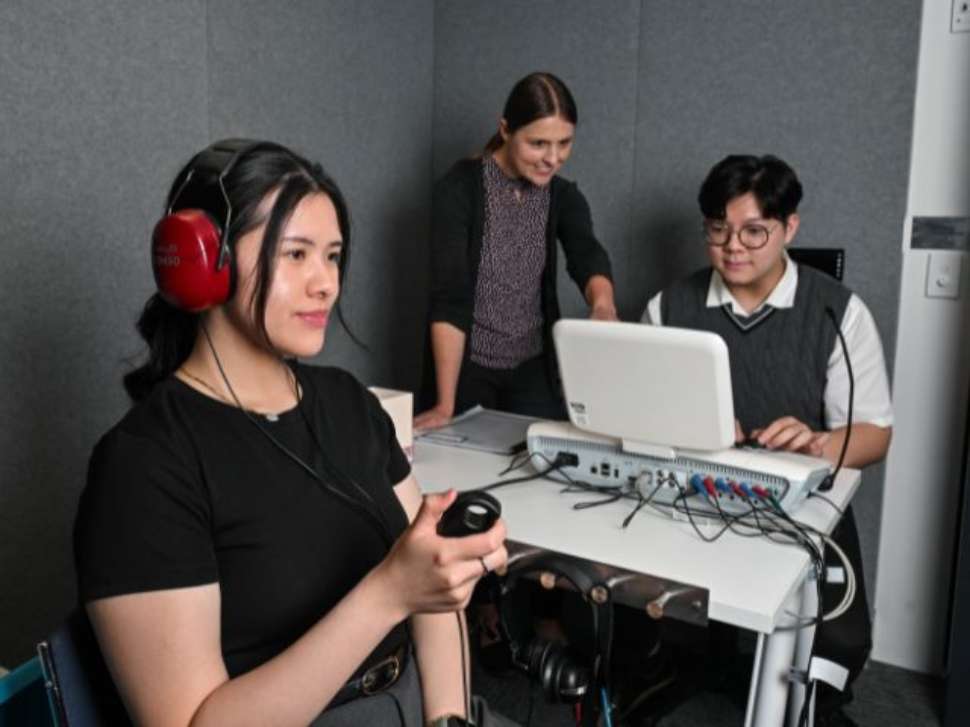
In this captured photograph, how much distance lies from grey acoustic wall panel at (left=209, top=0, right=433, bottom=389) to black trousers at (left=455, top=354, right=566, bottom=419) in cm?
51

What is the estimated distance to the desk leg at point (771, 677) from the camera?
4.03ft

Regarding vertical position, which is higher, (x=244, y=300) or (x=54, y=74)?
(x=54, y=74)

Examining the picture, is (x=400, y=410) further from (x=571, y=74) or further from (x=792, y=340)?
(x=571, y=74)

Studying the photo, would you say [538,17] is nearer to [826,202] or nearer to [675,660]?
[826,202]

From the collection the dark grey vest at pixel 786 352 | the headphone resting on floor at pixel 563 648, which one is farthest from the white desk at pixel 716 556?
the dark grey vest at pixel 786 352

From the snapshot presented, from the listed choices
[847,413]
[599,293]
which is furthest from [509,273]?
[847,413]

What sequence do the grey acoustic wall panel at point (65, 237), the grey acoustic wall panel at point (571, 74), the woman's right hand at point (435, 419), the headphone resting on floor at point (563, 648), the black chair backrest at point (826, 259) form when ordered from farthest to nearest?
the grey acoustic wall panel at point (571, 74) < the black chair backrest at point (826, 259) < the woman's right hand at point (435, 419) < the grey acoustic wall panel at point (65, 237) < the headphone resting on floor at point (563, 648)

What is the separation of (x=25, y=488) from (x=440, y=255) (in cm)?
104

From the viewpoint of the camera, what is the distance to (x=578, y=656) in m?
1.13

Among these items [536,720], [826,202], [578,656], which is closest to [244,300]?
[578,656]

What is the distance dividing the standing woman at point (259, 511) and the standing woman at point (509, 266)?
2.95ft

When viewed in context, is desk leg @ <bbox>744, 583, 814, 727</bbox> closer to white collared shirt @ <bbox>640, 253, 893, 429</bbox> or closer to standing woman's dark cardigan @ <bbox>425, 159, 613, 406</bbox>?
white collared shirt @ <bbox>640, 253, 893, 429</bbox>

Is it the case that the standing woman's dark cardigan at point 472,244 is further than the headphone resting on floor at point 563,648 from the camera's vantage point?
Yes

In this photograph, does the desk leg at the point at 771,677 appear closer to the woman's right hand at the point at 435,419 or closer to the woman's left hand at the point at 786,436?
the woman's left hand at the point at 786,436
